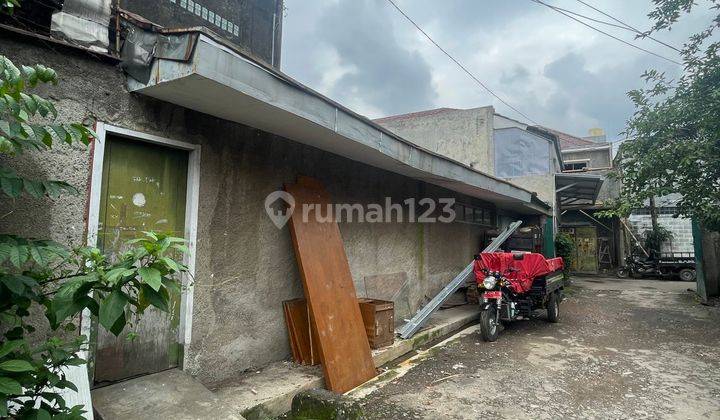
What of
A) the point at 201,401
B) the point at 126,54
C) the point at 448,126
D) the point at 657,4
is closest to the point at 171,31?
the point at 126,54

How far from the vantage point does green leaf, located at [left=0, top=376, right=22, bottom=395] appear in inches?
60.2

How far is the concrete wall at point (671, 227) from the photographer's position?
18891 millimetres

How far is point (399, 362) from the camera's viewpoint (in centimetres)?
524

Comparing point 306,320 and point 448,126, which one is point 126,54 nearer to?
point 306,320

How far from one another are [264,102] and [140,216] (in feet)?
4.51

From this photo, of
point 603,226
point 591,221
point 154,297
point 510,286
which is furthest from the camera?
point 591,221

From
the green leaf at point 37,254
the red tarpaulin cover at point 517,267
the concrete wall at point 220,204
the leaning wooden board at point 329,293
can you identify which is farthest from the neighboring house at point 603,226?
the green leaf at point 37,254

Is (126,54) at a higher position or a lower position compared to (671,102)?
lower

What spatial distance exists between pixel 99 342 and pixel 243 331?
50.2 inches

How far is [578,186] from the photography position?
14602 millimetres

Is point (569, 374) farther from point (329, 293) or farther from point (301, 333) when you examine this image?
point (301, 333)

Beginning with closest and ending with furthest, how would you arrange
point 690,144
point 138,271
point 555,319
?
point 138,271
point 690,144
point 555,319

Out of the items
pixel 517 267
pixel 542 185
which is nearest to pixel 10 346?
pixel 517 267

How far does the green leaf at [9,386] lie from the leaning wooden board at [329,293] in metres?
2.71
